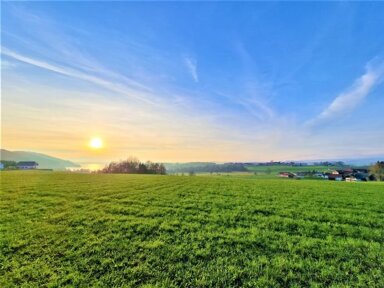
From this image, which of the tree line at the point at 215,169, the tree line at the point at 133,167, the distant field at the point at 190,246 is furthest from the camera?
the tree line at the point at 215,169

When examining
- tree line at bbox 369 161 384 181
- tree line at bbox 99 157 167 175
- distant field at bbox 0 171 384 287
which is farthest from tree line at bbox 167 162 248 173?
distant field at bbox 0 171 384 287

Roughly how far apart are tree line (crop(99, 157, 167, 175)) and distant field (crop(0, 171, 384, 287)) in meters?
69.9

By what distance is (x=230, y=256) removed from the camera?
20.9ft

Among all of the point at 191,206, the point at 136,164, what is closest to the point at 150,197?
the point at 191,206

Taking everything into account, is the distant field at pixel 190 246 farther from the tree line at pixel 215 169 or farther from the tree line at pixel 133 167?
the tree line at pixel 215 169

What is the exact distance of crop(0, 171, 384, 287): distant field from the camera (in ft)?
17.7

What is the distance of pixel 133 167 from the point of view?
8169cm

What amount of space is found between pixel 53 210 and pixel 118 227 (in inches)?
188

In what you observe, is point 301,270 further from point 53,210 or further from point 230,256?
point 53,210

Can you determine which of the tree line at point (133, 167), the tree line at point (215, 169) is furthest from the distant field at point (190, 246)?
the tree line at point (215, 169)

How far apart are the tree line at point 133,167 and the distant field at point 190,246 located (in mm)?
69871

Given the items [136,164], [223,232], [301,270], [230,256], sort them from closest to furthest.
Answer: [301,270] < [230,256] < [223,232] < [136,164]

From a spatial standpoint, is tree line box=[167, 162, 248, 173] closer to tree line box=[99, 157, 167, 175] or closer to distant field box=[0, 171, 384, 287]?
tree line box=[99, 157, 167, 175]

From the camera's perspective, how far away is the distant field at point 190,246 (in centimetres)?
Answer: 539
